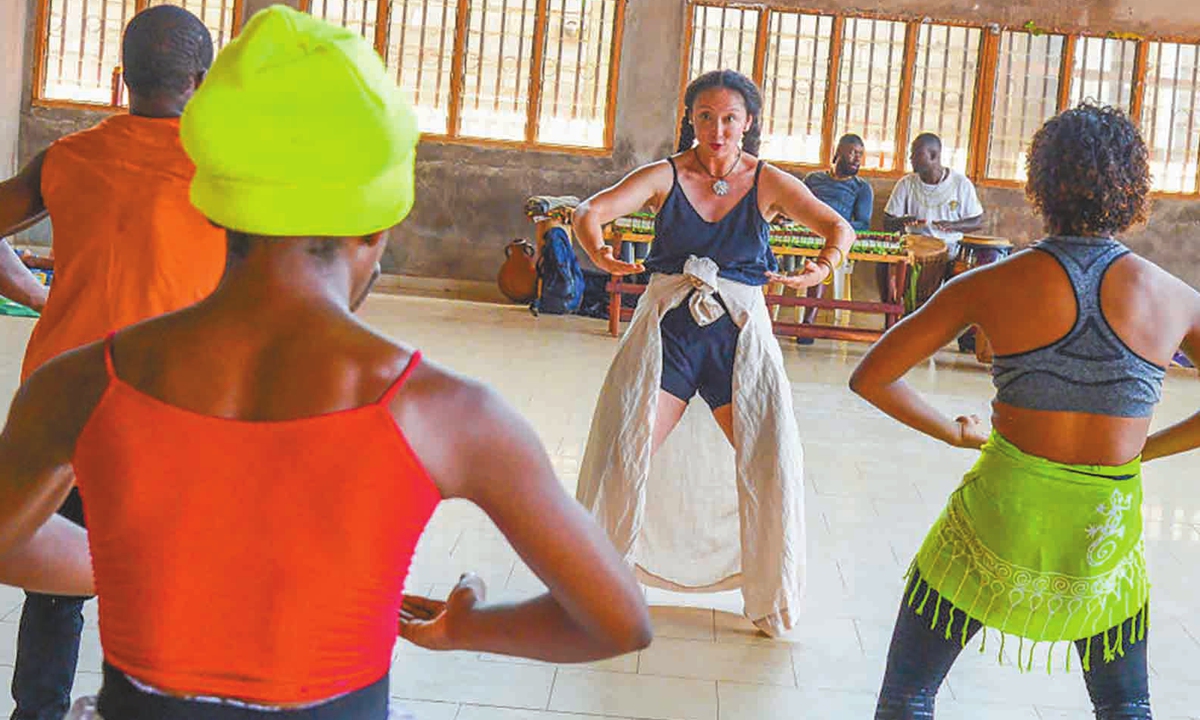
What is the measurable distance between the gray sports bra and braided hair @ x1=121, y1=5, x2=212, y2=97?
1529mm

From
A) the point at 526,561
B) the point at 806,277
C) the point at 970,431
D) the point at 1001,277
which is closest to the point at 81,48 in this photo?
the point at 806,277

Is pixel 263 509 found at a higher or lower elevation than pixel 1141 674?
higher

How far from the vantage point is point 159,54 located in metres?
2.80

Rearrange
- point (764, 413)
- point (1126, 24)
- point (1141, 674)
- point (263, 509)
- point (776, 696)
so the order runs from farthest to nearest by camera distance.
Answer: point (1126, 24) → point (764, 413) → point (776, 696) → point (1141, 674) → point (263, 509)

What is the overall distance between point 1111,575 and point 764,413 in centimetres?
176

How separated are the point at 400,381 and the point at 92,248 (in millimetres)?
1554

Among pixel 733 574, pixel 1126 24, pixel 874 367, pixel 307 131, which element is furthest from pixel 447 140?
pixel 307 131

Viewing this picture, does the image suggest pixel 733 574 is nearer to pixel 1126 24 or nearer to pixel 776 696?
pixel 776 696

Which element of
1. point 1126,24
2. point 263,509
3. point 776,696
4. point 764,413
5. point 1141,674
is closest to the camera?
point 263,509

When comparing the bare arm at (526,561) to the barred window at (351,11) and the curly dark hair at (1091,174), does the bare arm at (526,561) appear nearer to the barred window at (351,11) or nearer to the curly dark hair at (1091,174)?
the curly dark hair at (1091,174)

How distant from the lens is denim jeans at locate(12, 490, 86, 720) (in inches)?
107

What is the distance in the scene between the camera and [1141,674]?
2516 mm

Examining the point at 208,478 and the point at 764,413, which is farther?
the point at 764,413

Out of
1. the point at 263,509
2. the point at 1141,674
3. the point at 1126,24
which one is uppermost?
the point at 1126,24
